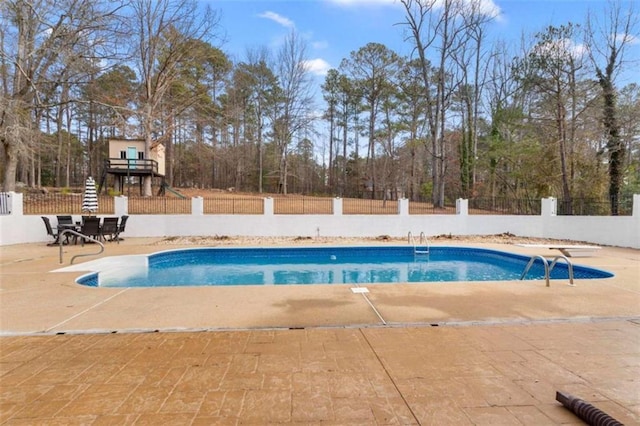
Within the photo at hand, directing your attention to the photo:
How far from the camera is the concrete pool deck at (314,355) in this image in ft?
7.88

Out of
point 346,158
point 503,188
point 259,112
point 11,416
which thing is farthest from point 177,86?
point 11,416

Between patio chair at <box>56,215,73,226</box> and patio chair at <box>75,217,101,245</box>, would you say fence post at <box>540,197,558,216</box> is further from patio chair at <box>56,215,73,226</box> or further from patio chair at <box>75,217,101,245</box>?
patio chair at <box>56,215,73,226</box>

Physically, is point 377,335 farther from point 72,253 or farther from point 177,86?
point 177,86

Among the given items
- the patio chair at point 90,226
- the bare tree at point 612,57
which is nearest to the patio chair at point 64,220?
the patio chair at point 90,226

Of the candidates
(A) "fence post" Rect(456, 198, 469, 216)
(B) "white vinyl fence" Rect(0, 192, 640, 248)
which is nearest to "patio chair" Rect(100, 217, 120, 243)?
(B) "white vinyl fence" Rect(0, 192, 640, 248)

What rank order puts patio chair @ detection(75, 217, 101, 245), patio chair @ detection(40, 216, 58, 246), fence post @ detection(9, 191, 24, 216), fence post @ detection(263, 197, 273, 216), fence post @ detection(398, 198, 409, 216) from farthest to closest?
1. fence post @ detection(398, 198, 409, 216)
2. fence post @ detection(263, 197, 273, 216)
3. fence post @ detection(9, 191, 24, 216)
4. patio chair @ detection(75, 217, 101, 245)
5. patio chair @ detection(40, 216, 58, 246)

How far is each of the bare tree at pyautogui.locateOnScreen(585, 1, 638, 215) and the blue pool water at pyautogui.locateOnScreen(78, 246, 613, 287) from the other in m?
8.22

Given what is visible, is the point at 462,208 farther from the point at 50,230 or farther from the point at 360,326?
the point at 50,230

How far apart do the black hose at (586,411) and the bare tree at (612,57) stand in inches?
637

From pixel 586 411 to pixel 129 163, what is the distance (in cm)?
2438

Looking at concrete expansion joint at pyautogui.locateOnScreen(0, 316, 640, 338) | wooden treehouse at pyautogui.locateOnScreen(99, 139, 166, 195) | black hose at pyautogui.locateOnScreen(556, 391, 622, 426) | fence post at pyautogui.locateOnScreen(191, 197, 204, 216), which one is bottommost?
concrete expansion joint at pyautogui.locateOnScreen(0, 316, 640, 338)

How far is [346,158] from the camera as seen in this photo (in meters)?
37.6

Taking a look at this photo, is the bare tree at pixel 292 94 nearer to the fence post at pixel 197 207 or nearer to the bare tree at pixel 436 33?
the bare tree at pixel 436 33

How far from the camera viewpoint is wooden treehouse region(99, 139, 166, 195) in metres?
21.9
